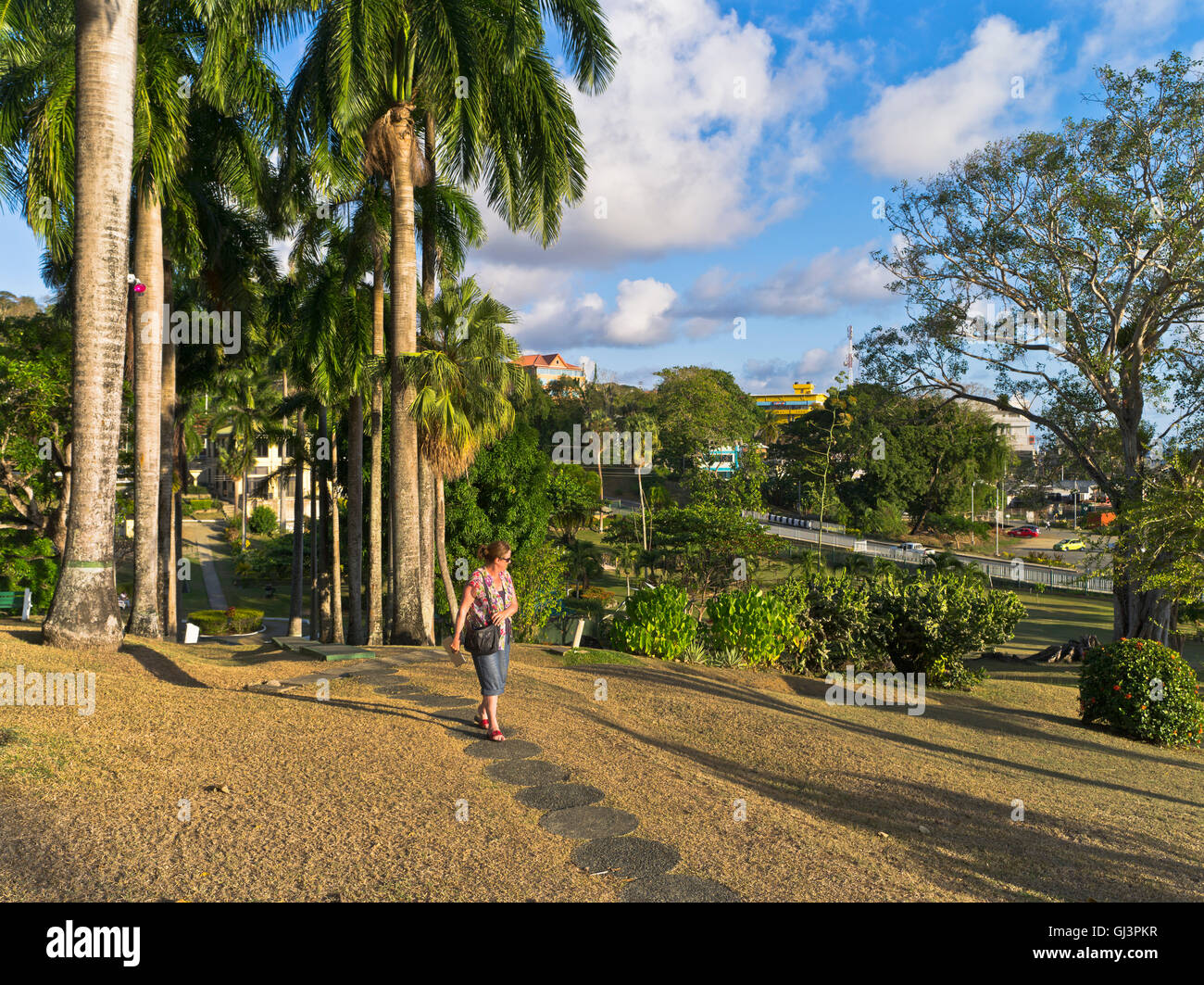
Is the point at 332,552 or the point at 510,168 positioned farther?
the point at 332,552

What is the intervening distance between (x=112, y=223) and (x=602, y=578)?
40.1m

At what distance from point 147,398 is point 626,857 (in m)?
11.4

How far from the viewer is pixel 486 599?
20.8 feet

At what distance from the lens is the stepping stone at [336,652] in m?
10.1

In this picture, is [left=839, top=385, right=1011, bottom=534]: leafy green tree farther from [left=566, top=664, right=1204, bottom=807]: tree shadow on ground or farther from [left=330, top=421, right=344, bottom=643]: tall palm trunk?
[left=566, top=664, right=1204, bottom=807]: tree shadow on ground

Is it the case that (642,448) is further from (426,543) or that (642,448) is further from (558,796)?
(558,796)

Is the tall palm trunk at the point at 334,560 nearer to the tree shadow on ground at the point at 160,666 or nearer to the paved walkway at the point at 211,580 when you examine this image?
the paved walkway at the point at 211,580

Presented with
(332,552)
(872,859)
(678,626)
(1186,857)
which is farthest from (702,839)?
Result: (332,552)

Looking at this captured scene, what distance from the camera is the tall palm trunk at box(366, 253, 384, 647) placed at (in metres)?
18.6

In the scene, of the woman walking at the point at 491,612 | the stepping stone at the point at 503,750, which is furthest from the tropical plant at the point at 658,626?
the woman walking at the point at 491,612

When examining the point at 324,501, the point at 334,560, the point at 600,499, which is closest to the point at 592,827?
the point at 334,560

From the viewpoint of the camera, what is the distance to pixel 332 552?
28812mm

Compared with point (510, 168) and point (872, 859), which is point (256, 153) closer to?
point (510, 168)

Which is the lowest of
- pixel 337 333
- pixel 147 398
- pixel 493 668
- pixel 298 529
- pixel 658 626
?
pixel 658 626
